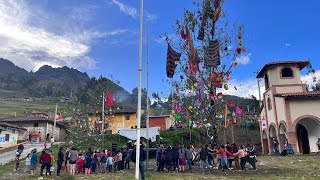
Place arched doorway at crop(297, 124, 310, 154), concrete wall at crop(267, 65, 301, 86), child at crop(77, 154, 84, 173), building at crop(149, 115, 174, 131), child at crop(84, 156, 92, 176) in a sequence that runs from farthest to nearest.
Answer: building at crop(149, 115, 174, 131) < concrete wall at crop(267, 65, 301, 86) < arched doorway at crop(297, 124, 310, 154) < child at crop(77, 154, 84, 173) < child at crop(84, 156, 92, 176)

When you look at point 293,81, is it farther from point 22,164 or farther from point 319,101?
point 22,164

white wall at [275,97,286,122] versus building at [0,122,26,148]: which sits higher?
white wall at [275,97,286,122]

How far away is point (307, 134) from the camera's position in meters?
33.4

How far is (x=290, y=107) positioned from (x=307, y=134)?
4.39 metres

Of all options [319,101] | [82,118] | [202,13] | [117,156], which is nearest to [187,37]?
[202,13]

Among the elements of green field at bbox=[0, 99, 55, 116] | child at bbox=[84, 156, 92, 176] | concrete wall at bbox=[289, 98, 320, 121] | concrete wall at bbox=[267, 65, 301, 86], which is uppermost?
green field at bbox=[0, 99, 55, 116]

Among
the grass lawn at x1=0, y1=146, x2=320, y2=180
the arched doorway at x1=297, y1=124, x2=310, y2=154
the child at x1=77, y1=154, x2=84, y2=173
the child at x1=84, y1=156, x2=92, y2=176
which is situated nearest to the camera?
the grass lawn at x1=0, y1=146, x2=320, y2=180

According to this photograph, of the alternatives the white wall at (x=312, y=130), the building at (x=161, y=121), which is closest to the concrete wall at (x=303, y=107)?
the white wall at (x=312, y=130)

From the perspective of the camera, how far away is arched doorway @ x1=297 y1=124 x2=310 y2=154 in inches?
1314

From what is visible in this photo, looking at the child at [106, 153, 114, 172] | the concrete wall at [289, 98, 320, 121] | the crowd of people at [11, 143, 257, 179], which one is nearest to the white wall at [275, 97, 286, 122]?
the concrete wall at [289, 98, 320, 121]

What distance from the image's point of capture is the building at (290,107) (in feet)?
103

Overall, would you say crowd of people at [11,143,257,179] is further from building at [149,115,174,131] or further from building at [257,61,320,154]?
building at [149,115,174,131]

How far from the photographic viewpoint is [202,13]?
23.0 m

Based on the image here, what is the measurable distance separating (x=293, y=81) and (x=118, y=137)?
25053 mm
